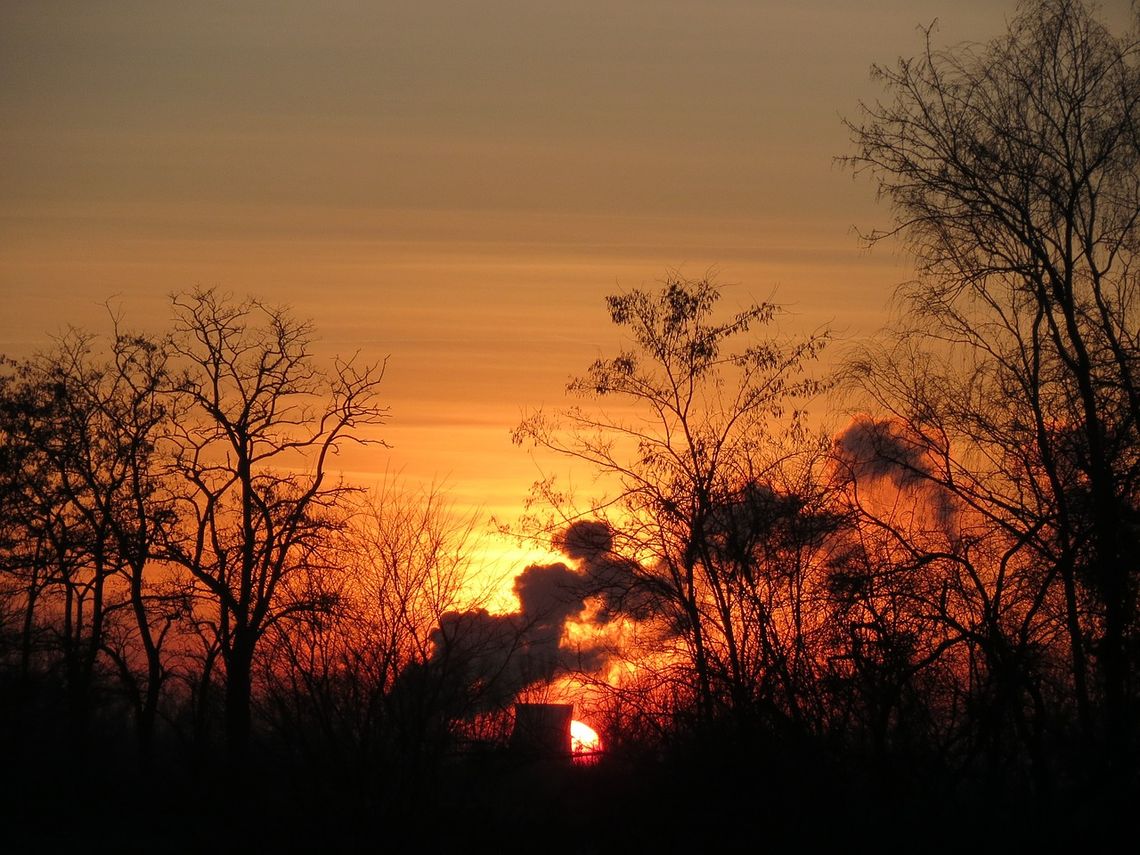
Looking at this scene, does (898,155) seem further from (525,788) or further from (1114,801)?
(525,788)

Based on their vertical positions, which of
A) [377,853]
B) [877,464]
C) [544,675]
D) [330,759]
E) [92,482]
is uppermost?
[92,482]

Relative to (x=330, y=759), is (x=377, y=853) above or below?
below

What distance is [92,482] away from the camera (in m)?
32.2

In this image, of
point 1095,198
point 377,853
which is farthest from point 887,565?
point 377,853

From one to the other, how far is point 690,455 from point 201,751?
34.0 ft

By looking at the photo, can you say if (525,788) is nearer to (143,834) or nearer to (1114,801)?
(143,834)

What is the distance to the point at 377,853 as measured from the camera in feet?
57.3

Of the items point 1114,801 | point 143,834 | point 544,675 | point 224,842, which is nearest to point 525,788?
point 544,675

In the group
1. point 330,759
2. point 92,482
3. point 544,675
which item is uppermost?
point 92,482

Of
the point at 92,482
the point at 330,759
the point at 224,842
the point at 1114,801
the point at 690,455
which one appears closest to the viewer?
the point at 1114,801

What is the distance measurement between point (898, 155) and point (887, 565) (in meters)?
6.79

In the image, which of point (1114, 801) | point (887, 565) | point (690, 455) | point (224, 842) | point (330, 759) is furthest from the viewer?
point (690, 455)

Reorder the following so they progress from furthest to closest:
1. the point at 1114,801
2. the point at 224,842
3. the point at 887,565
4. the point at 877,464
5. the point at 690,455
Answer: the point at 690,455 → the point at 877,464 → the point at 224,842 → the point at 887,565 → the point at 1114,801

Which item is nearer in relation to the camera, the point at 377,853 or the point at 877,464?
the point at 377,853
